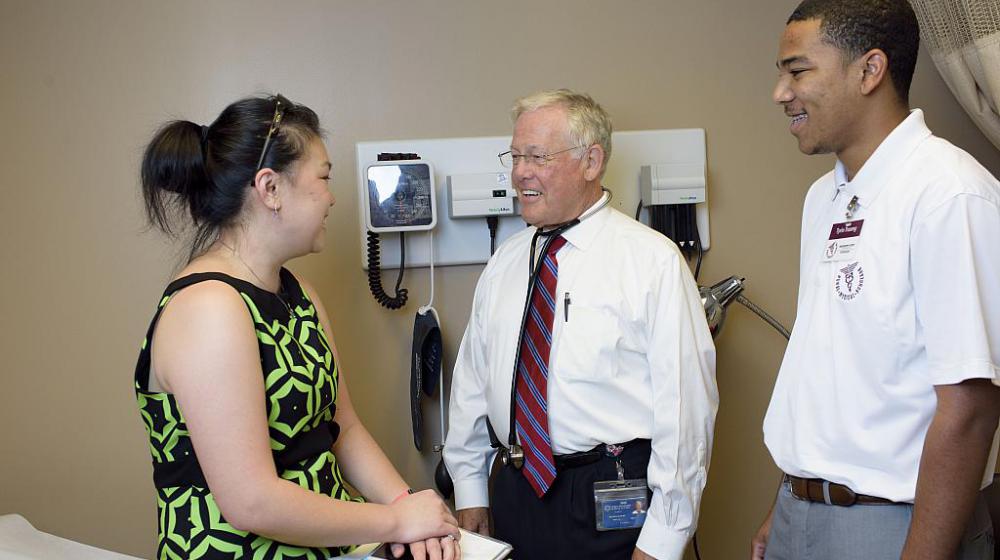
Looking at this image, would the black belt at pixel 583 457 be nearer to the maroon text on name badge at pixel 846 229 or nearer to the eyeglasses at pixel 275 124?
the maroon text on name badge at pixel 846 229

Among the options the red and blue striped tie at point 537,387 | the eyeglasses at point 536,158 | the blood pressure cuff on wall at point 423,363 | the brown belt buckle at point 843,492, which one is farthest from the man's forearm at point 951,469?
the blood pressure cuff on wall at point 423,363

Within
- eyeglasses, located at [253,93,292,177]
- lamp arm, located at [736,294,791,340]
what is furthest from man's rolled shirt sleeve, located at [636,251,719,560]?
eyeglasses, located at [253,93,292,177]

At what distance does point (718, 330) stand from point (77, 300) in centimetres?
172

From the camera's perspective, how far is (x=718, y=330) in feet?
7.21

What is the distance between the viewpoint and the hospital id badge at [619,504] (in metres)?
1.82

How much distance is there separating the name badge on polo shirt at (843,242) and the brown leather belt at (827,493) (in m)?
0.37

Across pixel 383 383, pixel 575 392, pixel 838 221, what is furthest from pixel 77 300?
pixel 838 221

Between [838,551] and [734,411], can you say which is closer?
[838,551]

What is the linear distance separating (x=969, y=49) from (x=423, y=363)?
161 centimetres

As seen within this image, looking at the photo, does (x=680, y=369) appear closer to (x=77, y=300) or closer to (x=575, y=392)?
(x=575, y=392)

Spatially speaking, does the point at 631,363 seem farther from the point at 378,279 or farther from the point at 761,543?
the point at 378,279

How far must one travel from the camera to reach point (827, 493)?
1.34m

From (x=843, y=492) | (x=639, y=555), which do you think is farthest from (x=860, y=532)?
(x=639, y=555)

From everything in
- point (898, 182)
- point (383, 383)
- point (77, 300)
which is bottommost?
point (383, 383)
